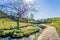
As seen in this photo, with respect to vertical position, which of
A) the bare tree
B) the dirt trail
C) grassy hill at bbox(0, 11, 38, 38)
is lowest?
the dirt trail

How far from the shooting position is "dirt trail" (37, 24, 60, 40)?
3.96m

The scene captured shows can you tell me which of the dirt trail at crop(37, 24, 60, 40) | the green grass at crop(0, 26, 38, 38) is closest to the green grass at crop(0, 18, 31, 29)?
the green grass at crop(0, 26, 38, 38)

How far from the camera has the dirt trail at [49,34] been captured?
13.0 ft

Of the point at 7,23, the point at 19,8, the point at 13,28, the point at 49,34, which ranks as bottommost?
the point at 49,34

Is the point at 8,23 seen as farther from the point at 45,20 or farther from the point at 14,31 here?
the point at 45,20

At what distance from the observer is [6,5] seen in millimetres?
3994

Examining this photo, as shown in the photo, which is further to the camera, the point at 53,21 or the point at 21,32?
the point at 53,21

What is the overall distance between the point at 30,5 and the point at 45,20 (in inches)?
25.9

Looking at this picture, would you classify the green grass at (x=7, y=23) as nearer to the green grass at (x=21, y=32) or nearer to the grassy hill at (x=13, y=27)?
the grassy hill at (x=13, y=27)

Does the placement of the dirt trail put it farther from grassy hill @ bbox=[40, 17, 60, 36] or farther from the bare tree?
the bare tree

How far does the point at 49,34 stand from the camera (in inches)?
157

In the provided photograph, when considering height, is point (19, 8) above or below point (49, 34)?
above

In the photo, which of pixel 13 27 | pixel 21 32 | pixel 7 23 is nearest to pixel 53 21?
pixel 21 32

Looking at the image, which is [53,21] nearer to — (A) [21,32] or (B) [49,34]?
(B) [49,34]
